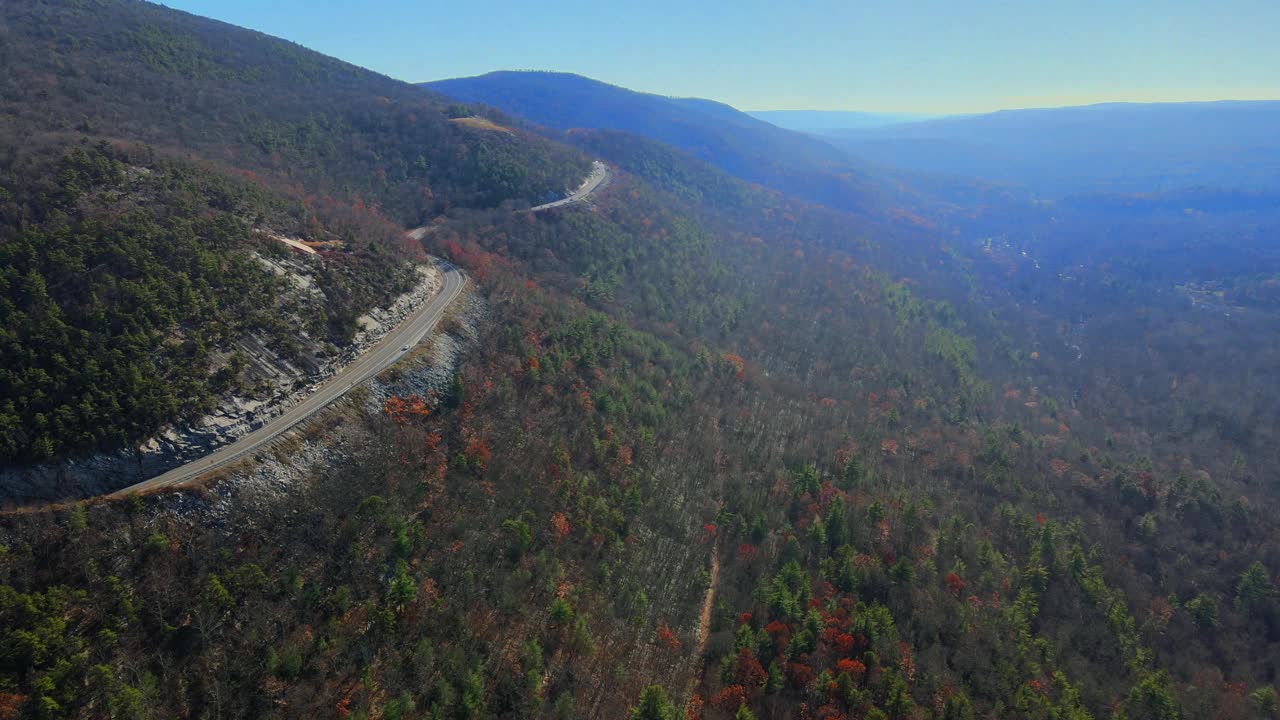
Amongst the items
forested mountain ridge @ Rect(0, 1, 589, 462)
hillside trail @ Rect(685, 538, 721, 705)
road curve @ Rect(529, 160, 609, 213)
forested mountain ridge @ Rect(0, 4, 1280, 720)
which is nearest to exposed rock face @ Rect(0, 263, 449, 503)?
forested mountain ridge @ Rect(0, 1, 589, 462)

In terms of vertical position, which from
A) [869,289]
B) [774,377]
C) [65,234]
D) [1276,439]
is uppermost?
[65,234]

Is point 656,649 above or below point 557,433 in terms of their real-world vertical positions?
below

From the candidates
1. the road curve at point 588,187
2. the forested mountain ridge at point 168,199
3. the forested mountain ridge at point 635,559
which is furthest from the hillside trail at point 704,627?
the road curve at point 588,187

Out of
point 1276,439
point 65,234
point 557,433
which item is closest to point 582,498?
point 557,433

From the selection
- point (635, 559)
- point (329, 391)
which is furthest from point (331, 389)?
point (635, 559)

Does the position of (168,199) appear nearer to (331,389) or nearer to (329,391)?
(331,389)

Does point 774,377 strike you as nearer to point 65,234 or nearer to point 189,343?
point 189,343

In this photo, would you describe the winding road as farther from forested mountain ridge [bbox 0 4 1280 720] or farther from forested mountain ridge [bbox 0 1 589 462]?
forested mountain ridge [bbox 0 1 589 462]
